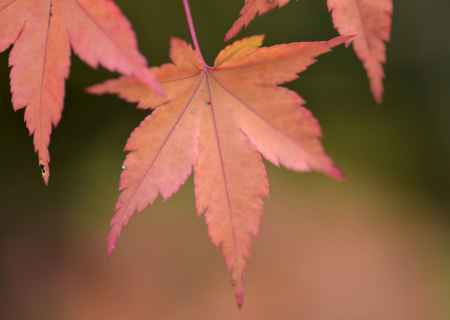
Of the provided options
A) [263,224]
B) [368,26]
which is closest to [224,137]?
[368,26]

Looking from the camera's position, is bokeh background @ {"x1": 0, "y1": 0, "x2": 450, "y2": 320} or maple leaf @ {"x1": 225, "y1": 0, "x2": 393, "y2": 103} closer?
maple leaf @ {"x1": 225, "y1": 0, "x2": 393, "y2": 103}

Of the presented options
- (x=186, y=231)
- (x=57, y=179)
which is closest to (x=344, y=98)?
(x=186, y=231)

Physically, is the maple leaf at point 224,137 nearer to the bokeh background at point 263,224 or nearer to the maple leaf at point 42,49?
the maple leaf at point 42,49

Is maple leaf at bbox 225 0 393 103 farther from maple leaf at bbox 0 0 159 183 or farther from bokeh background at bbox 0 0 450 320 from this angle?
bokeh background at bbox 0 0 450 320

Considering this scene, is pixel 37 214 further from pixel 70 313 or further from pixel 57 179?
pixel 70 313

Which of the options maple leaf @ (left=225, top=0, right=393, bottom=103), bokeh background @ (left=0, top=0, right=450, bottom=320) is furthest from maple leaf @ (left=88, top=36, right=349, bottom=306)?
bokeh background @ (left=0, top=0, right=450, bottom=320)
